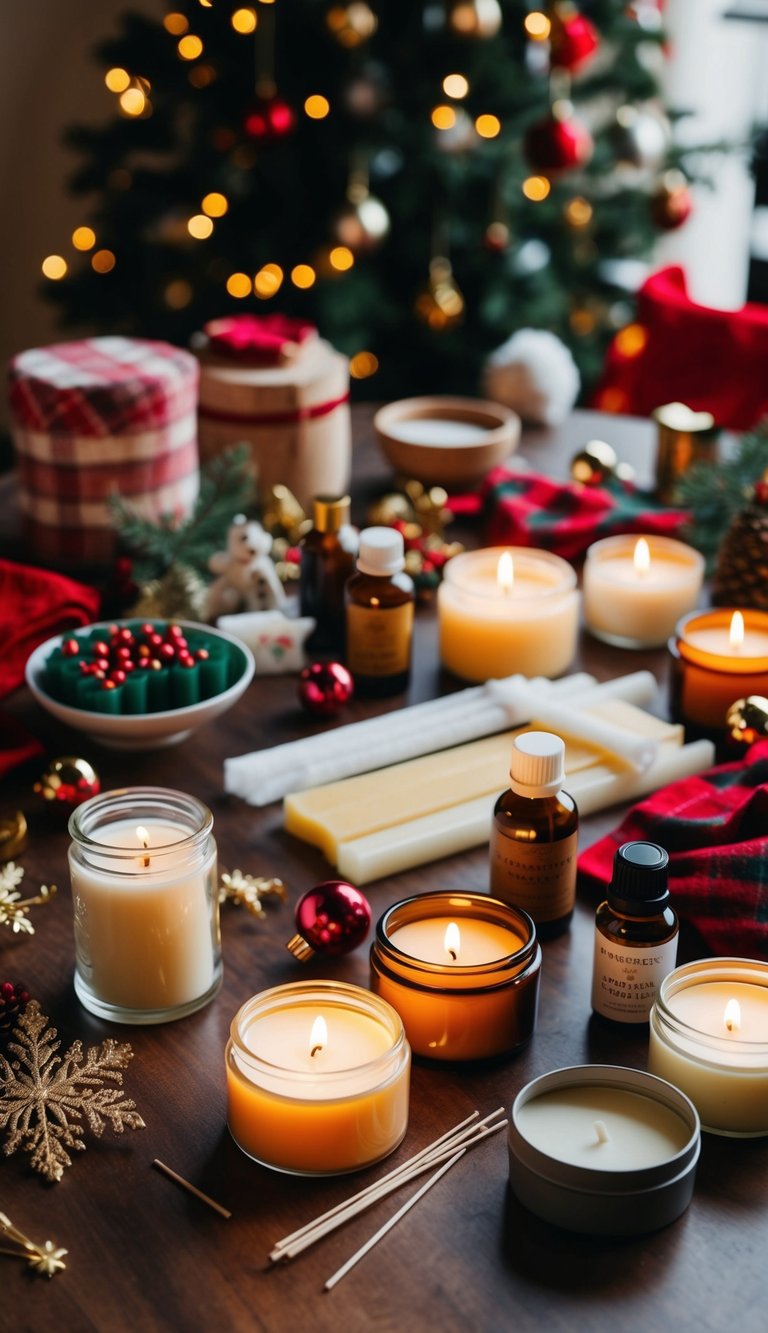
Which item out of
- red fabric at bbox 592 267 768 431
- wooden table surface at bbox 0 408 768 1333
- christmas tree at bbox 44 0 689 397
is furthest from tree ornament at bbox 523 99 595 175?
wooden table surface at bbox 0 408 768 1333

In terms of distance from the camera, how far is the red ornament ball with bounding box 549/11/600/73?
2625 millimetres

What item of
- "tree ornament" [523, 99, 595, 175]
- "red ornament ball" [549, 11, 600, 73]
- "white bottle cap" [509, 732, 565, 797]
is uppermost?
"red ornament ball" [549, 11, 600, 73]

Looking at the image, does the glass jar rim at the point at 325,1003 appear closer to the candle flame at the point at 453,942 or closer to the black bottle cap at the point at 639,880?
the candle flame at the point at 453,942

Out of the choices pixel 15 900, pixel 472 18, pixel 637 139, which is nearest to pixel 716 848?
pixel 15 900

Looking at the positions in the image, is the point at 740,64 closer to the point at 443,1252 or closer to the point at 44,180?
the point at 44,180

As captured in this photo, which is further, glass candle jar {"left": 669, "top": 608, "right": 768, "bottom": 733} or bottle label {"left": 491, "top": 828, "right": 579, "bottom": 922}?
glass candle jar {"left": 669, "top": 608, "right": 768, "bottom": 733}

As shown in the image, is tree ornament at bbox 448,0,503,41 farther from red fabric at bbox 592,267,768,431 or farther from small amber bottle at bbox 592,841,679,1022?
small amber bottle at bbox 592,841,679,1022

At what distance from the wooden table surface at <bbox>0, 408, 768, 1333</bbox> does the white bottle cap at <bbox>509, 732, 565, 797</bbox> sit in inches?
5.9

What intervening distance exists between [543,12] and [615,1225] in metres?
2.58

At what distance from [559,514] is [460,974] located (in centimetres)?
102

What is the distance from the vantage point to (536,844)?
1.13 m

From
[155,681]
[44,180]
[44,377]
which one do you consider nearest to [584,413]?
[44,377]

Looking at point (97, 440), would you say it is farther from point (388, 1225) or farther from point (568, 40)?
point (568, 40)

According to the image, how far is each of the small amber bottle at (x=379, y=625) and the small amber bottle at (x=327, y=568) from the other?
7 cm
